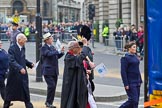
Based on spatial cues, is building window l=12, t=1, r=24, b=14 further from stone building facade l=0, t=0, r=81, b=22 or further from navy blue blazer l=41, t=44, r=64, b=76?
navy blue blazer l=41, t=44, r=64, b=76

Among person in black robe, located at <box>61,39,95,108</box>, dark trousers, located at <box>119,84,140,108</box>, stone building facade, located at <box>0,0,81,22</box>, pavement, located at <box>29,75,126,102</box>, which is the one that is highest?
stone building facade, located at <box>0,0,81,22</box>

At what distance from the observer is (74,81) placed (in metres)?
8.62

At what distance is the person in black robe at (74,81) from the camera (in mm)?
8586

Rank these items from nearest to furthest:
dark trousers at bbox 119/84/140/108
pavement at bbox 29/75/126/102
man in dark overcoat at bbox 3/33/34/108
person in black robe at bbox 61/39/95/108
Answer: person in black robe at bbox 61/39/95/108 < dark trousers at bbox 119/84/140/108 < man in dark overcoat at bbox 3/33/34/108 < pavement at bbox 29/75/126/102

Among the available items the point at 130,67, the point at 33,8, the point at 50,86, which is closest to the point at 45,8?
the point at 33,8

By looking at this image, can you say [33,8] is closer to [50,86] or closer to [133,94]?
[50,86]

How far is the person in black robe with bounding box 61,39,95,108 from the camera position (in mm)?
8586

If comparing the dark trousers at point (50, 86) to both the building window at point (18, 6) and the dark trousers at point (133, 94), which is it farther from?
the building window at point (18, 6)

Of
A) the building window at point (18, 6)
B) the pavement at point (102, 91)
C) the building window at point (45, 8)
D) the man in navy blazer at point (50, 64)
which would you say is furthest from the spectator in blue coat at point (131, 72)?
the building window at point (45, 8)

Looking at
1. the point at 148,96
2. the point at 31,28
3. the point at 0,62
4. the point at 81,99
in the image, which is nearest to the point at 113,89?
the point at 0,62

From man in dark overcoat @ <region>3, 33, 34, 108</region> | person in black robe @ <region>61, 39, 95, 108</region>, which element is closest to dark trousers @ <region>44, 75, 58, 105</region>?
man in dark overcoat @ <region>3, 33, 34, 108</region>

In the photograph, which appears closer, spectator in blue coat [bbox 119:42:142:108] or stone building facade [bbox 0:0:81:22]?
spectator in blue coat [bbox 119:42:142:108]

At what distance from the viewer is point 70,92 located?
862 cm

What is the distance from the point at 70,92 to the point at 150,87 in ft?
10.0
